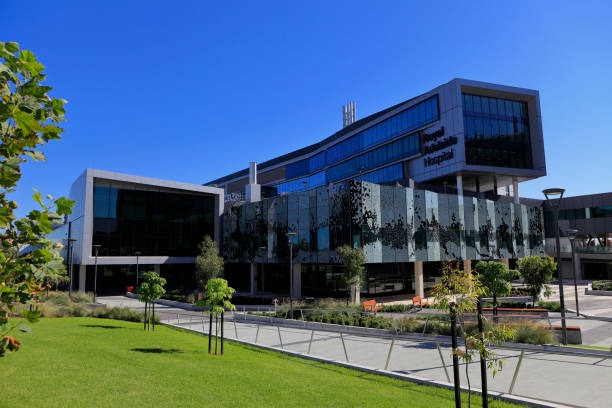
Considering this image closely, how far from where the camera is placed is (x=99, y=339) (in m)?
15.5

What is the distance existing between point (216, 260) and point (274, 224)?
26.5ft

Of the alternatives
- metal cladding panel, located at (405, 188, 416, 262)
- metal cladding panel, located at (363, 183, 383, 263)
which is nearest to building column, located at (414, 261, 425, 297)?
metal cladding panel, located at (405, 188, 416, 262)

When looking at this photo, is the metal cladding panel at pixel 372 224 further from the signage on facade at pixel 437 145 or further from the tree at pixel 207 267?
the signage on facade at pixel 437 145

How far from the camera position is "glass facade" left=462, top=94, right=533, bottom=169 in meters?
50.9

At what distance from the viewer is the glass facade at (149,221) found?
4519cm

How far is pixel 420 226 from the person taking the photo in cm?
4134

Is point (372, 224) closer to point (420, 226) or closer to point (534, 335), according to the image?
point (420, 226)

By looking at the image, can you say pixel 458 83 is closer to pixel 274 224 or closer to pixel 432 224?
pixel 432 224

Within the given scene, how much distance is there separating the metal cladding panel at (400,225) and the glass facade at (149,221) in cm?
2705

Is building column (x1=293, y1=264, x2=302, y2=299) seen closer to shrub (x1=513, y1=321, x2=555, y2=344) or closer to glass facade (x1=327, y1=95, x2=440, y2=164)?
shrub (x1=513, y1=321, x2=555, y2=344)

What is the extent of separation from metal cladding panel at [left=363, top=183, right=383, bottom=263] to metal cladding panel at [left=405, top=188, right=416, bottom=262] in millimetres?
4214

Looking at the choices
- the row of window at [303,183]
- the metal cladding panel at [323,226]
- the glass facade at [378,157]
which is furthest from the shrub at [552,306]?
the row of window at [303,183]

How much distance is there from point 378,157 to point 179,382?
56.0 metres

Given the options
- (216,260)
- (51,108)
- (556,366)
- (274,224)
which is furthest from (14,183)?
(274,224)
